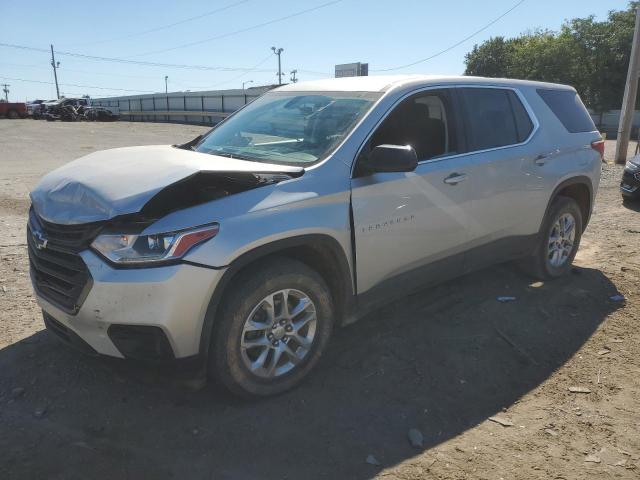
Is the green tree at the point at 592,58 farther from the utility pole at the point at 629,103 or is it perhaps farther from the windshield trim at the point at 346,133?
the windshield trim at the point at 346,133

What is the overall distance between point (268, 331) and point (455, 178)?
5.92 ft

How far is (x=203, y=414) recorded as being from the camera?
3.06m

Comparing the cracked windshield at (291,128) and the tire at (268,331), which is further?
the cracked windshield at (291,128)

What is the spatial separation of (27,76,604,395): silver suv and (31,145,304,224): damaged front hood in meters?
0.01

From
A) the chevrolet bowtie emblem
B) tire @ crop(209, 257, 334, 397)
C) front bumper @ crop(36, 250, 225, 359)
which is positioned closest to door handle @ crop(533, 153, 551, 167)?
tire @ crop(209, 257, 334, 397)

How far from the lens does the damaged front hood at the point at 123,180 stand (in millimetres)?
2779

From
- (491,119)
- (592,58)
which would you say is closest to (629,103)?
(491,119)

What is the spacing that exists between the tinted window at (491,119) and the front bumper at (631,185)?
217 inches

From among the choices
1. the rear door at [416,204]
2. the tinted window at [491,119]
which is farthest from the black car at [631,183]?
the rear door at [416,204]

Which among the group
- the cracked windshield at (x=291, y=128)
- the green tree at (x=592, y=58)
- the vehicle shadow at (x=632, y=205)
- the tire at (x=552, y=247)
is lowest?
the vehicle shadow at (x=632, y=205)

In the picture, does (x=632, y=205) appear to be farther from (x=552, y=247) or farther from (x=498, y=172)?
(x=498, y=172)

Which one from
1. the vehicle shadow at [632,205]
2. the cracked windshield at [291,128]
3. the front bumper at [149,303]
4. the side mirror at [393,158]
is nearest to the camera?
the front bumper at [149,303]

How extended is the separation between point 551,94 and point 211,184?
12.0ft

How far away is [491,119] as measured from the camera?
172 inches
